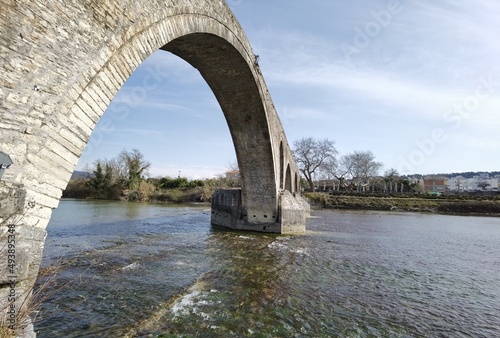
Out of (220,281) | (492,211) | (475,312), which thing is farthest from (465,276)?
(492,211)

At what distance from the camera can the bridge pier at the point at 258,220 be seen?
15786 millimetres

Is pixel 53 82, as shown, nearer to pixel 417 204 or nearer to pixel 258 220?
pixel 258 220

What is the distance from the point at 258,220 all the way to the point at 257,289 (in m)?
8.94

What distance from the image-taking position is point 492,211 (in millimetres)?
38125


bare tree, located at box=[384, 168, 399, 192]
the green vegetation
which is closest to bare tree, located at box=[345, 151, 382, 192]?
bare tree, located at box=[384, 168, 399, 192]

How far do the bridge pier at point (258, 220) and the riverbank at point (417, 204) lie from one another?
2606 cm

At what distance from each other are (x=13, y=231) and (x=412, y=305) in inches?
274

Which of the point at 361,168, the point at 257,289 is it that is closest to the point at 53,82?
the point at 257,289

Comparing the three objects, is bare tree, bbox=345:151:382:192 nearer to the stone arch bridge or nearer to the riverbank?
the riverbank

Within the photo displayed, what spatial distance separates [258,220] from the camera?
1600 cm

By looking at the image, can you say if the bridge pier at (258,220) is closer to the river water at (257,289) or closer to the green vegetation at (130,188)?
the river water at (257,289)

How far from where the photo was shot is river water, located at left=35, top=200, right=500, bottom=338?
515cm

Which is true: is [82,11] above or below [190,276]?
above

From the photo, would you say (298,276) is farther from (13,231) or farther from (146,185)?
(146,185)
